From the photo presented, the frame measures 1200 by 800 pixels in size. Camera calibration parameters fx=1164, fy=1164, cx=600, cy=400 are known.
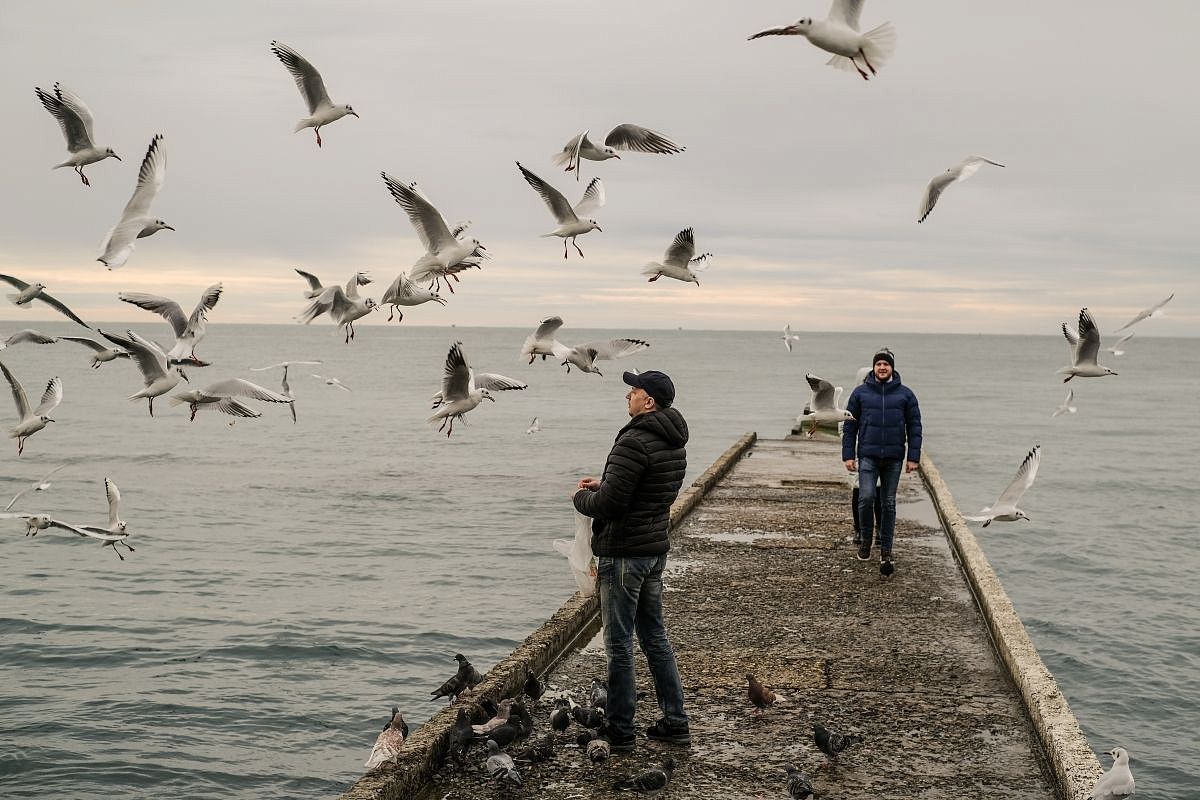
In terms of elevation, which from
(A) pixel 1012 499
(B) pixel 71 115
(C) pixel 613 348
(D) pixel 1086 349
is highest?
(B) pixel 71 115

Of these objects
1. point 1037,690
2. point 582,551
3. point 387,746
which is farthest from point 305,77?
point 1037,690

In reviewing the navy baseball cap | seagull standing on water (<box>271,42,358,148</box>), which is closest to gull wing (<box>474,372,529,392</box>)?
seagull standing on water (<box>271,42,358,148</box>)

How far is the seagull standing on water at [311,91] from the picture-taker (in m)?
8.68

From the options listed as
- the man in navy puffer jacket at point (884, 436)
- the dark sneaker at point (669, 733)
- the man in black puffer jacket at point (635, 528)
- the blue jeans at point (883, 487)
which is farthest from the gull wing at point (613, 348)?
the dark sneaker at point (669, 733)

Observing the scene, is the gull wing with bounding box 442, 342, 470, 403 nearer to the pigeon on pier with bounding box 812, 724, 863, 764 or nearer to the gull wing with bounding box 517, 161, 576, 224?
the gull wing with bounding box 517, 161, 576, 224

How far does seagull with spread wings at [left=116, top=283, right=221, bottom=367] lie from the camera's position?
9656mm

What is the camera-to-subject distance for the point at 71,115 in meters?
9.08

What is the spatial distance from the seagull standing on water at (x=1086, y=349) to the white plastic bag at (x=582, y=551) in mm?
4675

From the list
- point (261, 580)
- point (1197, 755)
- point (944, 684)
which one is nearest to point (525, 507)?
point (261, 580)

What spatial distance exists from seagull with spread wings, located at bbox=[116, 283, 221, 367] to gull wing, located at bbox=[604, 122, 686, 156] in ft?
12.1

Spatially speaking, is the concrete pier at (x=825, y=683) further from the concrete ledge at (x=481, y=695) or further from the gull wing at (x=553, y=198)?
the gull wing at (x=553, y=198)

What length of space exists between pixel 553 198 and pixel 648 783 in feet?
15.7

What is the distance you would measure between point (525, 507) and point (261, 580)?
8.37 m

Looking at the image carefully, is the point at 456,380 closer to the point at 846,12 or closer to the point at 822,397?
the point at 846,12
